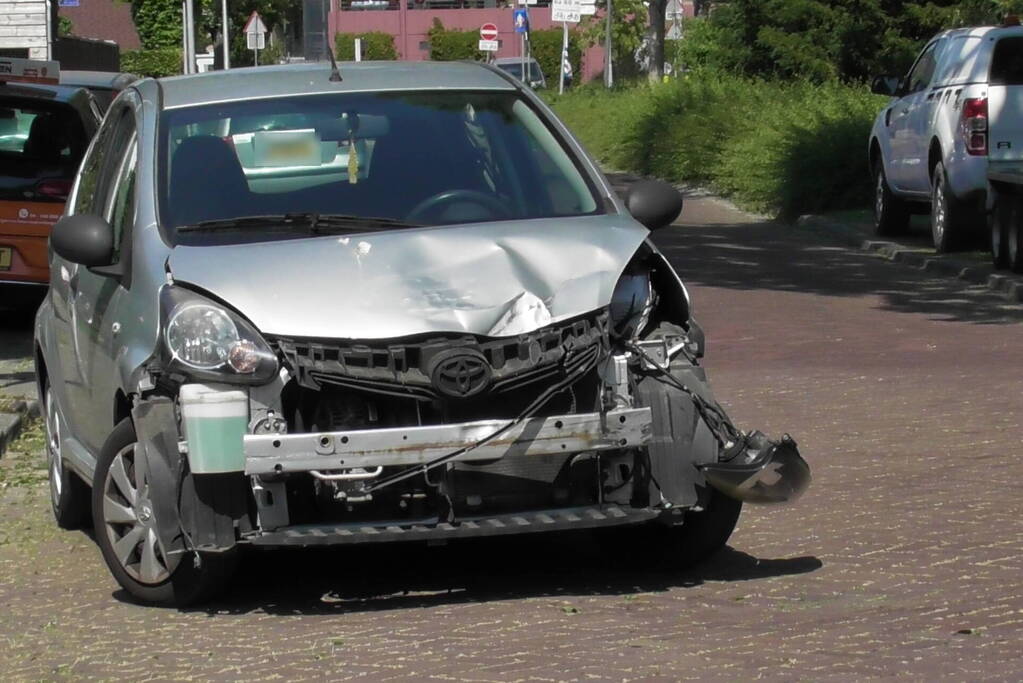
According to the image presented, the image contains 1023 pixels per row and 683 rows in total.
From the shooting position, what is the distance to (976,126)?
59.9ft

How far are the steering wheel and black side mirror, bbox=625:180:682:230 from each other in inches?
17.8

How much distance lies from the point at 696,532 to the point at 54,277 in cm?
298

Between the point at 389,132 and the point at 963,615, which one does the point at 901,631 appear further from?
the point at 389,132

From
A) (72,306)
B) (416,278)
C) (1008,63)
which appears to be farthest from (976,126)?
(416,278)

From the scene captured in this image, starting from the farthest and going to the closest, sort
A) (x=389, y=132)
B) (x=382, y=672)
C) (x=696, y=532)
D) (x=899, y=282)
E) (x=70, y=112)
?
(x=899, y=282)
(x=70, y=112)
(x=389, y=132)
(x=696, y=532)
(x=382, y=672)

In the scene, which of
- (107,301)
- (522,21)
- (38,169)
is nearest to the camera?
(107,301)

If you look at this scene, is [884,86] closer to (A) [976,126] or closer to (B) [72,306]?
(A) [976,126]

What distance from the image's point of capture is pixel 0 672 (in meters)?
5.86

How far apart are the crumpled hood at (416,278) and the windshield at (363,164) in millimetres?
360


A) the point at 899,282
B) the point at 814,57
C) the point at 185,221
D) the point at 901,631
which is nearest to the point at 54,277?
the point at 185,221

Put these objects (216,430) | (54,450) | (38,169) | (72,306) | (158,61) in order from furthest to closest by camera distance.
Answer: (158,61) < (38,169) < (54,450) < (72,306) < (216,430)

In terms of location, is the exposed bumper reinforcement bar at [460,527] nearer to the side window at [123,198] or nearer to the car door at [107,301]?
the car door at [107,301]

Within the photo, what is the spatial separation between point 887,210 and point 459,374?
52.1 ft

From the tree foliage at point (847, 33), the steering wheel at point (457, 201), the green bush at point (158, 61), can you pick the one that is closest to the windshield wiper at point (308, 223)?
the steering wheel at point (457, 201)
